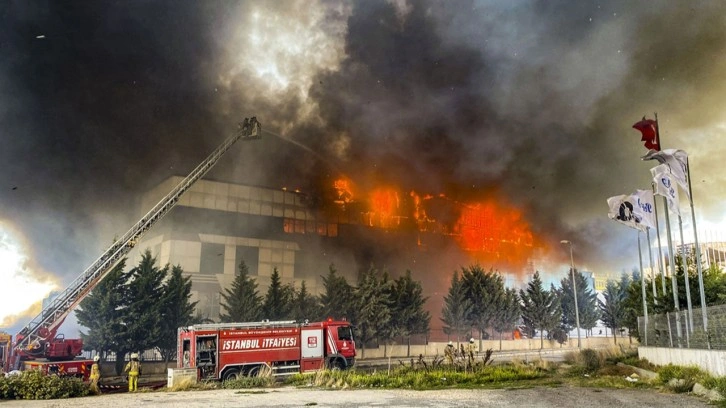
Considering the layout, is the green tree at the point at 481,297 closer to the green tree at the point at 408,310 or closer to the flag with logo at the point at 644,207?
the green tree at the point at 408,310

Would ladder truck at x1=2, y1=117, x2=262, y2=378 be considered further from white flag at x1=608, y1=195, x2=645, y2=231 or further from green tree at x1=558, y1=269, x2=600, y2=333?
green tree at x1=558, y1=269, x2=600, y2=333

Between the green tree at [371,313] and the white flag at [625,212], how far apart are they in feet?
71.5

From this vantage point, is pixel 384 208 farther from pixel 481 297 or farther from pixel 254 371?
pixel 254 371

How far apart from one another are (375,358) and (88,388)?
2765cm

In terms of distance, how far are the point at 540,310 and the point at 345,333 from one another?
3152 centimetres

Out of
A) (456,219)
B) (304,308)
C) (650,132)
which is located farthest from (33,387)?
(456,219)

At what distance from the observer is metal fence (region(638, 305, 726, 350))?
1794 centimetres

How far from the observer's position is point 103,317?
3384cm

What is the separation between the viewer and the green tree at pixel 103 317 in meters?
33.6

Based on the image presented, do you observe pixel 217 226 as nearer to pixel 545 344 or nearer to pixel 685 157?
pixel 545 344

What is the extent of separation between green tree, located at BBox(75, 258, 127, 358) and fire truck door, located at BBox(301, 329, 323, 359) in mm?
12920

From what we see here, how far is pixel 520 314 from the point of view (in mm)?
56156

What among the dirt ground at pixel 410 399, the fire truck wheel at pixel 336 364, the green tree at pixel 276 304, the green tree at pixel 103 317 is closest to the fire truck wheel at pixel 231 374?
the fire truck wheel at pixel 336 364

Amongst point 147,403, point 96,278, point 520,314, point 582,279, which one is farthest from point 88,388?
point 582,279
